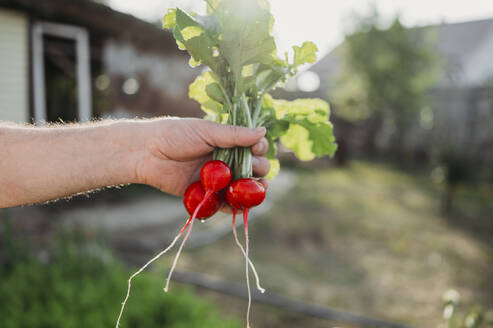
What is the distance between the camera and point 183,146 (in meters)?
1.71

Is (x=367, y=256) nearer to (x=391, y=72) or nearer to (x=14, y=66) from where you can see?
(x=14, y=66)

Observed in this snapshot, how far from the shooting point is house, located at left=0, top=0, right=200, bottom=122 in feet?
22.3

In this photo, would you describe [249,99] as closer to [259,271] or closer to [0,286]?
[0,286]

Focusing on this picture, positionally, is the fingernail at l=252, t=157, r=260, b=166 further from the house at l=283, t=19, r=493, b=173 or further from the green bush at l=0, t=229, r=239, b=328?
the house at l=283, t=19, r=493, b=173

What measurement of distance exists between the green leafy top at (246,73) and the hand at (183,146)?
0.09m

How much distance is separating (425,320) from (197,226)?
4049 mm

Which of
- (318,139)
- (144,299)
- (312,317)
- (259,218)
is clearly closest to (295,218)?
(259,218)

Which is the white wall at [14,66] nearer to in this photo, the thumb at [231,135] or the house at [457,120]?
the thumb at [231,135]

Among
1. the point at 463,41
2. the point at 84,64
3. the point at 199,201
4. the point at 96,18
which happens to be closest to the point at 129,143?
the point at 199,201

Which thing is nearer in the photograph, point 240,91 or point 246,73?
point 240,91

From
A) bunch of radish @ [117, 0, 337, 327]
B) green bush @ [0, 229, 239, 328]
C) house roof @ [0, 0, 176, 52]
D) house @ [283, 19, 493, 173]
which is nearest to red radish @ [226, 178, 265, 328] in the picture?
bunch of radish @ [117, 0, 337, 327]

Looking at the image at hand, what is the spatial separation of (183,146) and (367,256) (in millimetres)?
4486

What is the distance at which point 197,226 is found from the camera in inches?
262

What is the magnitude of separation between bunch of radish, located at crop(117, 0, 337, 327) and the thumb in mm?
66
